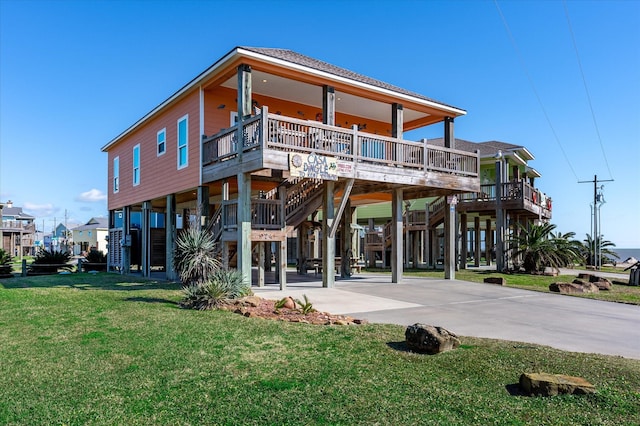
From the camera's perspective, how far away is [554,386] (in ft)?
15.2

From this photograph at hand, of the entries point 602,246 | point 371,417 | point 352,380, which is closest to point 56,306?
point 352,380

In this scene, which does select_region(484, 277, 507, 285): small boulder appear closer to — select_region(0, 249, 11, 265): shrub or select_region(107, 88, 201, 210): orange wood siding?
select_region(107, 88, 201, 210): orange wood siding

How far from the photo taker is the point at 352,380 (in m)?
5.12

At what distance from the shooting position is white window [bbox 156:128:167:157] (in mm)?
17406

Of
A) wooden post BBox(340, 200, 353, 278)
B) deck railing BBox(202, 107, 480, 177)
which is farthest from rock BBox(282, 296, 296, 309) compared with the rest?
wooden post BBox(340, 200, 353, 278)

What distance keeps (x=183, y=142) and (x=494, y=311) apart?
11.2m

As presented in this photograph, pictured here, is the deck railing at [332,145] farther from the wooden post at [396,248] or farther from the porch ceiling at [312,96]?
the wooden post at [396,248]

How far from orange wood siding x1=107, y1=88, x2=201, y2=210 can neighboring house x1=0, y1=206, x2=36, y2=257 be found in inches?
1111

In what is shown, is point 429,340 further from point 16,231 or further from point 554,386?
point 16,231

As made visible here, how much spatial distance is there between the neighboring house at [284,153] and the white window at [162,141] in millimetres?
75

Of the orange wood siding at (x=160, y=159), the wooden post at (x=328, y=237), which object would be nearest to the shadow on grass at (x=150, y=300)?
the orange wood siding at (x=160, y=159)

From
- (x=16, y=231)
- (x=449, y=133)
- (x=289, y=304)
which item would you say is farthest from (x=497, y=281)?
(x=16, y=231)

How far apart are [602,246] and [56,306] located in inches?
1375

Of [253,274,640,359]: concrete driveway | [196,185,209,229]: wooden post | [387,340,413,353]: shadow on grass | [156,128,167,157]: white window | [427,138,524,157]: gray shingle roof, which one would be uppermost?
[427,138,524,157]: gray shingle roof
